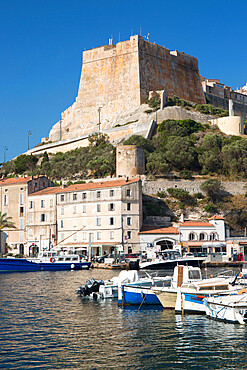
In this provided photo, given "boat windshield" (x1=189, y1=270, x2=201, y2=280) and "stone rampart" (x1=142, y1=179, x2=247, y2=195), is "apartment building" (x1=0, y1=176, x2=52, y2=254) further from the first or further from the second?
"boat windshield" (x1=189, y1=270, x2=201, y2=280)

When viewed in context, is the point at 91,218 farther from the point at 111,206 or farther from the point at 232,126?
the point at 232,126

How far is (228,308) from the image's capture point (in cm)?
2134

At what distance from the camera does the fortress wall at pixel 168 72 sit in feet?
291

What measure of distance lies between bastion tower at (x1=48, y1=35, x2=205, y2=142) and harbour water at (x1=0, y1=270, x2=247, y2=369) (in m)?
64.3

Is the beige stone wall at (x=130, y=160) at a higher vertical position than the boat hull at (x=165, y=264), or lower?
higher

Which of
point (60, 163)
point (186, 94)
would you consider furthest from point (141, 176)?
point (186, 94)

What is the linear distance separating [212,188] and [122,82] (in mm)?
33577

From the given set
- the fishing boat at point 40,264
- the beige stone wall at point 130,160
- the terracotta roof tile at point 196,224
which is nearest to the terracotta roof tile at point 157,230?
the terracotta roof tile at point 196,224

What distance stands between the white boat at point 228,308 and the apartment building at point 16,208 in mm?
42194

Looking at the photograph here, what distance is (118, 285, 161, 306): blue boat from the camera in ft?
86.2

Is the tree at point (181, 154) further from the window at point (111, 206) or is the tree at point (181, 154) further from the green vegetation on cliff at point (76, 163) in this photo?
the window at point (111, 206)

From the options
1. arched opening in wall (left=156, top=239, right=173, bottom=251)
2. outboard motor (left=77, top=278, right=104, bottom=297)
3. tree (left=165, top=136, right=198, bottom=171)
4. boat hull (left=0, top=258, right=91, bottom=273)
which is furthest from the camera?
tree (left=165, top=136, right=198, bottom=171)

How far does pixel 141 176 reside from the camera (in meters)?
66.1

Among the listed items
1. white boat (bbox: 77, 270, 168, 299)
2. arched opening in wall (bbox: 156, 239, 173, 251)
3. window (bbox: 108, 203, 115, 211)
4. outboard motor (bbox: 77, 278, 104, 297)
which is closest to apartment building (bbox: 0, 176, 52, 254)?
window (bbox: 108, 203, 115, 211)
